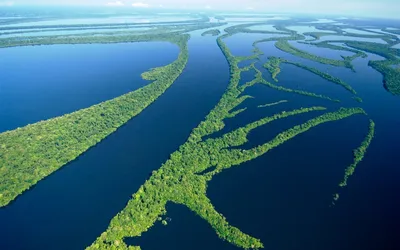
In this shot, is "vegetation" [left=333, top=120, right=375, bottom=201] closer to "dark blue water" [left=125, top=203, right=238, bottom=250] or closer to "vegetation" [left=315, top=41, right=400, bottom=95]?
"dark blue water" [left=125, top=203, right=238, bottom=250]

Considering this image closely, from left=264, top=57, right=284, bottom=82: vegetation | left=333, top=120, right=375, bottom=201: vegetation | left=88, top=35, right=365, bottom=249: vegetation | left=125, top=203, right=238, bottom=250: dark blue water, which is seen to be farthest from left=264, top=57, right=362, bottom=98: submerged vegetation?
left=125, top=203, right=238, bottom=250: dark blue water

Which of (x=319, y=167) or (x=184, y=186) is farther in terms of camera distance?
(x=319, y=167)

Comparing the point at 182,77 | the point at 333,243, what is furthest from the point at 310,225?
the point at 182,77

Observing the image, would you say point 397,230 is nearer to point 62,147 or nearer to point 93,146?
point 93,146

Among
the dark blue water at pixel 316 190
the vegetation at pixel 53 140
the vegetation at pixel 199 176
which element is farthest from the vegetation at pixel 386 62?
the vegetation at pixel 53 140

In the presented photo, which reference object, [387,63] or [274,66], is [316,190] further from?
[387,63]

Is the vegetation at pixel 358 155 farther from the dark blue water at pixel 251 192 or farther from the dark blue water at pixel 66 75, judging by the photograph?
the dark blue water at pixel 66 75

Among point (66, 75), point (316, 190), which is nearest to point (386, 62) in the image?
point (316, 190)
